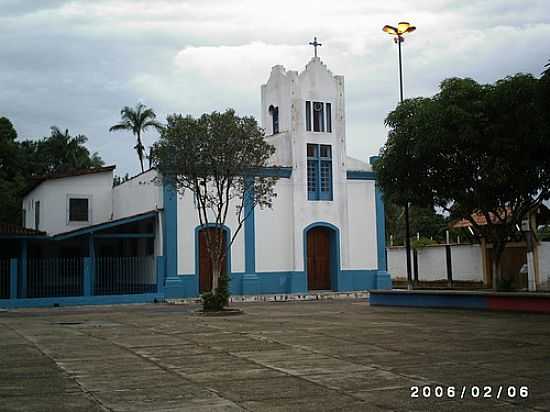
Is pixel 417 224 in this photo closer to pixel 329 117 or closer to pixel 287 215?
pixel 329 117

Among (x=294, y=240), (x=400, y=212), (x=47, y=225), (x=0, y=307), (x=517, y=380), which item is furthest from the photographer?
(x=400, y=212)

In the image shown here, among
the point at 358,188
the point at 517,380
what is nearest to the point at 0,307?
the point at 358,188

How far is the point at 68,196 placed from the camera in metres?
32.8

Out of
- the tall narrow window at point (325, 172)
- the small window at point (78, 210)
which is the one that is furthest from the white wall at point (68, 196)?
the tall narrow window at point (325, 172)

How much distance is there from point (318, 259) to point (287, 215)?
2.49 meters

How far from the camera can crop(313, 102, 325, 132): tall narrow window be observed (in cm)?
3131

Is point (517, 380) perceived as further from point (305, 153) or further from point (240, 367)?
point (305, 153)

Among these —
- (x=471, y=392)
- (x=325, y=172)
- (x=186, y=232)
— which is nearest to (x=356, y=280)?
(x=325, y=172)

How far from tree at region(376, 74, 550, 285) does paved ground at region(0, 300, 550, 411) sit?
383 centimetres

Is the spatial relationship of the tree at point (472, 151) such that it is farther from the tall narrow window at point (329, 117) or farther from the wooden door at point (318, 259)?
the tall narrow window at point (329, 117)

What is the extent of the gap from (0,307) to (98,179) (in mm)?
9852

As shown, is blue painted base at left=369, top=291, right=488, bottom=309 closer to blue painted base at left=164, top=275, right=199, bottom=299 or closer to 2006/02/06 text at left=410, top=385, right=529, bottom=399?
blue painted base at left=164, top=275, right=199, bottom=299

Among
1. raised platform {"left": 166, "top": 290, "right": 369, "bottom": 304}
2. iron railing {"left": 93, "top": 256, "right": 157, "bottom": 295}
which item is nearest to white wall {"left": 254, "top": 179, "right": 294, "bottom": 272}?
raised platform {"left": 166, "top": 290, "right": 369, "bottom": 304}

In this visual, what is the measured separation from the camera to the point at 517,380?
8.60 m
